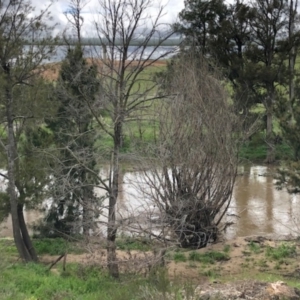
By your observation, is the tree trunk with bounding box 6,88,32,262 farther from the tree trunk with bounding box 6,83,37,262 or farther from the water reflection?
the water reflection

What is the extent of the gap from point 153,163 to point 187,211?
6.32 ft

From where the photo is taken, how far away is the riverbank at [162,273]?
7.10 metres

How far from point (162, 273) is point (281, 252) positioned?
9.85m

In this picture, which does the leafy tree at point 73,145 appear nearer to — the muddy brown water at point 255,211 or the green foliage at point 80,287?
the muddy brown water at point 255,211

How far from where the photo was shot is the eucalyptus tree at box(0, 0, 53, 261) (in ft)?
43.5

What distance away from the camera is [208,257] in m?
15.4

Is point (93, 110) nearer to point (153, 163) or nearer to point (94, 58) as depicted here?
point (94, 58)

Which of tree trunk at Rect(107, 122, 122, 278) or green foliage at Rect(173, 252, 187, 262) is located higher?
tree trunk at Rect(107, 122, 122, 278)

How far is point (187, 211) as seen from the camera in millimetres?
15664

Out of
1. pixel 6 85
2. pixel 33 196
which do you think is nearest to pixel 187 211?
pixel 33 196

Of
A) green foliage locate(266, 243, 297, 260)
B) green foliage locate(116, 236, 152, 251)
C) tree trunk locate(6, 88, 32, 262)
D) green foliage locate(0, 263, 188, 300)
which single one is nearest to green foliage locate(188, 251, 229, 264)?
green foliage locate(266, 243, 297, 260)

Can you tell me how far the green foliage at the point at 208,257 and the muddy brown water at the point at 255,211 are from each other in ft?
7.39

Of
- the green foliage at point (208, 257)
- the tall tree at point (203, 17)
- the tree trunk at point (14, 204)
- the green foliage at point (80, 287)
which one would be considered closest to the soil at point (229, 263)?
the green foliage at point (208, 257)

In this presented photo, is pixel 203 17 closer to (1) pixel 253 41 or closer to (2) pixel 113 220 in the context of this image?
(1) pixel 253 41
